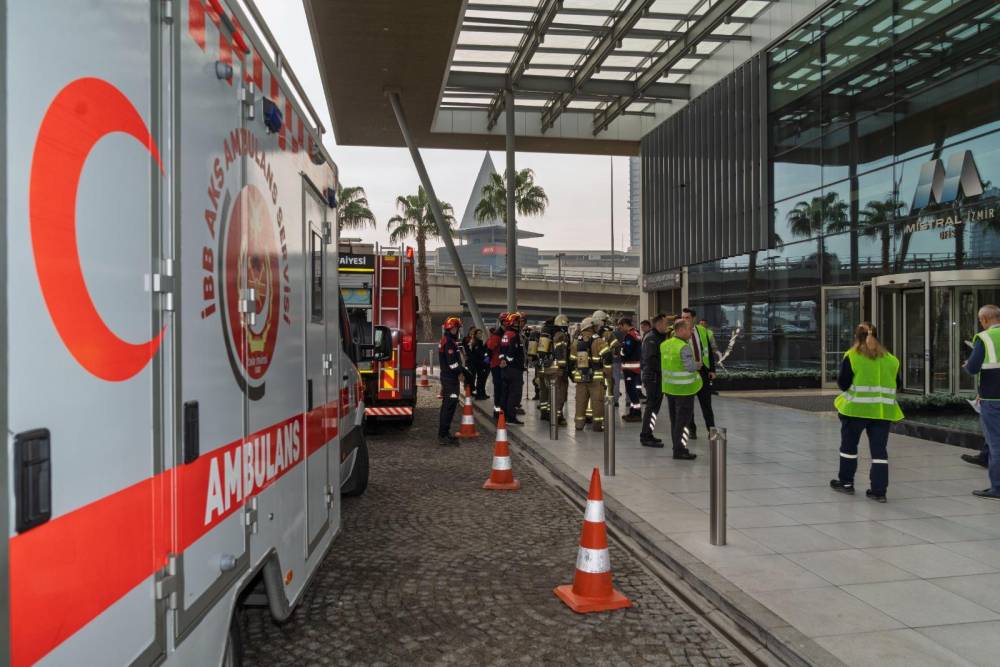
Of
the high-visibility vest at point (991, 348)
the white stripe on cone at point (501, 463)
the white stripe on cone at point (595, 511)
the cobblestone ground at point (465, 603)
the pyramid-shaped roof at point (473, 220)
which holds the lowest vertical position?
the cobblestone ground at point (465, 603)

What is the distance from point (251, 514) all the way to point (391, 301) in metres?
10.1

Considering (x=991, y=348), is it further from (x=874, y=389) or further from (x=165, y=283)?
(x=165, y=283)

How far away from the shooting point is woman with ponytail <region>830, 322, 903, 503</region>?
7.29m

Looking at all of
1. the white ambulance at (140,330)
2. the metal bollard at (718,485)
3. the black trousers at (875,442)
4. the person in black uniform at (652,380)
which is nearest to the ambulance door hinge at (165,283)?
the white ambulance at (140,330)

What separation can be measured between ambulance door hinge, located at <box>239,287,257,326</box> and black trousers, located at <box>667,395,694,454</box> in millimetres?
7041

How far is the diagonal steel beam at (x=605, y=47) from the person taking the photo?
19172 millimetres

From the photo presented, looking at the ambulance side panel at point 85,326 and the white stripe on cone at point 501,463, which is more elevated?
the ambulance side panel at point 85,326

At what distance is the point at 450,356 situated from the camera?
11.9 m

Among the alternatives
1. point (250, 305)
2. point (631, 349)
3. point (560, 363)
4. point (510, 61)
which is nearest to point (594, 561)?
point (250, 305)

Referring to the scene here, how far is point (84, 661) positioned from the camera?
1.87 metres

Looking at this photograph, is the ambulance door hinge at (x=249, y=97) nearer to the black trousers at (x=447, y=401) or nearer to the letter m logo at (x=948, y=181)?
the black trousers at (x=447, y=401)

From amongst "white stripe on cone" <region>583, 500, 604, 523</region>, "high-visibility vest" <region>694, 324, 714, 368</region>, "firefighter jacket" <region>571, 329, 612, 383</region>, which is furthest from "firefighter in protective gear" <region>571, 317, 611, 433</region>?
"white stripe on cone" <region>583, 500, 604, 523</region>

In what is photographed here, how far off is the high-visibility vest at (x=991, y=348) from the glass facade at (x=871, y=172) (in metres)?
8.99

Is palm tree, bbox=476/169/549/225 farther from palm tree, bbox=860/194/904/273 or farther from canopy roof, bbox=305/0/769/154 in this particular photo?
palm tree, bbox=860/194/904/273
